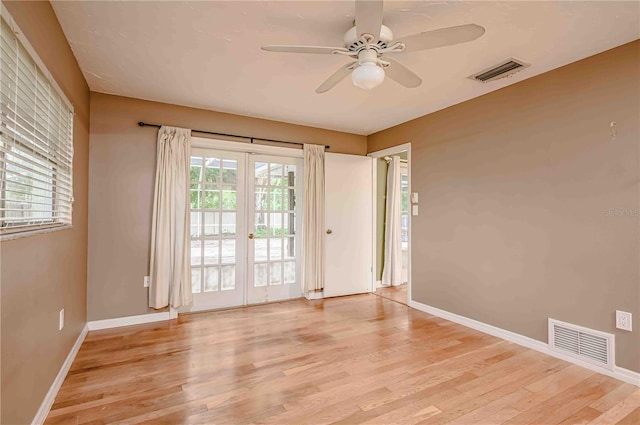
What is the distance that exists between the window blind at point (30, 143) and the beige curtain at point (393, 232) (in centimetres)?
415

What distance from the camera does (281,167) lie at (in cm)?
434

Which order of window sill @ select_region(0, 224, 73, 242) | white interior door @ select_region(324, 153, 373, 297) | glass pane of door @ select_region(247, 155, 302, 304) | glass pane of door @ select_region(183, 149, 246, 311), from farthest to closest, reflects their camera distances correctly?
white interior door @ select_region(324, 153, 373, 297) < glass pane of door @ select_region(247, 155, 302, 304) < glass pane of door @ select_region(183, 149, 246, 311) < window sill @ select_region(0, 224, 73, 242)

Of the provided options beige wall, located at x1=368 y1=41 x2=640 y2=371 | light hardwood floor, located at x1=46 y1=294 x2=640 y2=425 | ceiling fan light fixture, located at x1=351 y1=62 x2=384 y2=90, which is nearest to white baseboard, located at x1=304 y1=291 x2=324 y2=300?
light hardwood floor, located at x1=46 y1=294 x2=640 y2=425

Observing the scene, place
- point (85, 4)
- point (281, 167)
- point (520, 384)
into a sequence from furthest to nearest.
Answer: point (281, 167) < point (520, 384) < point (85, 4)

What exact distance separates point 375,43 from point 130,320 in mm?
3477

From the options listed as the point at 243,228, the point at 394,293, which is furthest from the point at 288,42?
the point at 394,293

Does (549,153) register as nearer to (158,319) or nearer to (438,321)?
(438,321)

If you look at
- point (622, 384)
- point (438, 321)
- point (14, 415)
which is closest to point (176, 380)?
point (14, 415)

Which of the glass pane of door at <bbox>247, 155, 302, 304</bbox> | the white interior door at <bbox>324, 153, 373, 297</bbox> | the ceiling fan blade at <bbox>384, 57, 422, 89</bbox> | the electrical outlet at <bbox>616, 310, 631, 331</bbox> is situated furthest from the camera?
the white interior door at <bbox>324, 153, 373, 297</bbox>

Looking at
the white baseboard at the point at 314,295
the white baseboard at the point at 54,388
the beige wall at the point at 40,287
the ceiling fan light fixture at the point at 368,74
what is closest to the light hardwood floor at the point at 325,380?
the white baseboard at the point at 54,388

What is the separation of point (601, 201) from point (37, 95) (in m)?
3.77

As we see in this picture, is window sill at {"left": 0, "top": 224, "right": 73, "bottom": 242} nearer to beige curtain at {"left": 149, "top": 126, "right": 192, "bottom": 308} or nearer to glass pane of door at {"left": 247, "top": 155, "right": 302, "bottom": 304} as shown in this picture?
beige curtain at {"left": 149, "top": 126, "right": 192, "bottom": 308}

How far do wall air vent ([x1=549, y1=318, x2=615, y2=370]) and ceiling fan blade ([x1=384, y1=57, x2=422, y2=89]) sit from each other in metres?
2.29

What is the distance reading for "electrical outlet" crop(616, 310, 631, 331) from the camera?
7.46 feet
